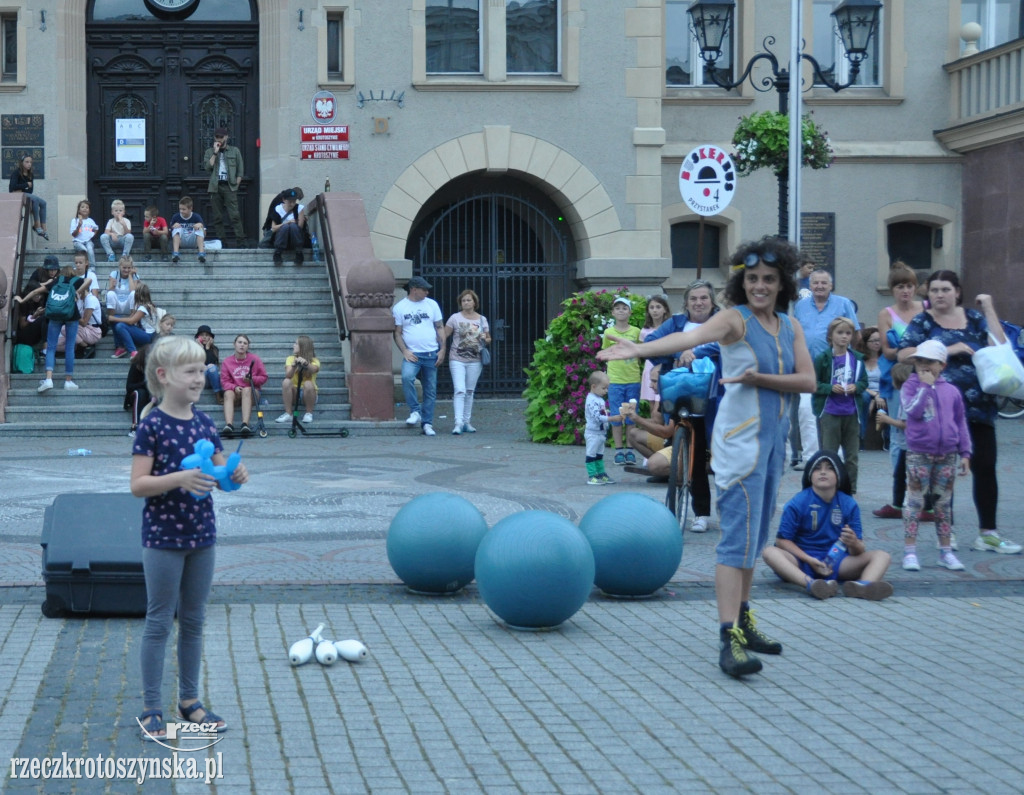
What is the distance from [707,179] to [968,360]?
5.45 meters

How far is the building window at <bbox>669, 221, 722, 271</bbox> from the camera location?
25.0 meters

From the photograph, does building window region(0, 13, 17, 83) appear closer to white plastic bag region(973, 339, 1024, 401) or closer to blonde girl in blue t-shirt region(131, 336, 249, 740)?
white plastic bag region(973, 339, 1024, 401)

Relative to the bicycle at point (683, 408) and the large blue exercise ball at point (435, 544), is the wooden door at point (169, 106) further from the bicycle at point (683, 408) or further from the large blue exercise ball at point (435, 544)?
the large blue exercise ball at point (435, 544)

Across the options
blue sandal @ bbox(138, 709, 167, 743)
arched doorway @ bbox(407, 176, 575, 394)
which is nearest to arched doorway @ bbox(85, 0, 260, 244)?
arched doorway @ bbox(407, 176, 575, 394)

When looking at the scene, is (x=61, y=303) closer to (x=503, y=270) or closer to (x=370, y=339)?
(x=370, y=339)

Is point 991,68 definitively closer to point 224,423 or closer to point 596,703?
point 224,423

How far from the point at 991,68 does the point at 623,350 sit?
19.5 meters

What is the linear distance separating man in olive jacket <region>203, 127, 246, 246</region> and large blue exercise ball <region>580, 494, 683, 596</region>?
15183 mm

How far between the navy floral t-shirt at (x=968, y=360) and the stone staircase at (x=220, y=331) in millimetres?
9731

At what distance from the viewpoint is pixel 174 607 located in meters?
5.55

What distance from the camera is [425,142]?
2277 centimetres

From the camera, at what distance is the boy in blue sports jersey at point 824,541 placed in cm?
848

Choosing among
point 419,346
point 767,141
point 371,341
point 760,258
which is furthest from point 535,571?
point 419,346

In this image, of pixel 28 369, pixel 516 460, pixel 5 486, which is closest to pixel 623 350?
pixel 5 486
